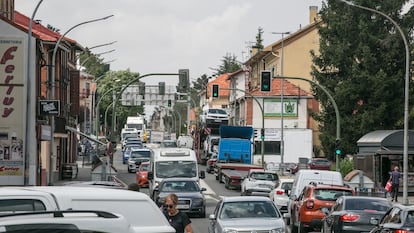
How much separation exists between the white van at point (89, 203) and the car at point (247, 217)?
31.9ft

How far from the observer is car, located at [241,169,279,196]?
43469 mm

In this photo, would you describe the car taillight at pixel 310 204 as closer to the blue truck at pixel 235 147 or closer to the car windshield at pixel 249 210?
the car windshield at pixel 249 210

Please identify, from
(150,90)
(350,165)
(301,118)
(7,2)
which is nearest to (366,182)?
(350,165)

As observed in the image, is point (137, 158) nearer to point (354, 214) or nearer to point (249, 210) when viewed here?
point (249, 210)

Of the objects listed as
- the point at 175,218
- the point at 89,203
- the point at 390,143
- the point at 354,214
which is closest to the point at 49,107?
the point at 354,214

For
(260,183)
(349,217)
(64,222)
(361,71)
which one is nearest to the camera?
(64,222)

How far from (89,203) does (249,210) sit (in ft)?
38.9

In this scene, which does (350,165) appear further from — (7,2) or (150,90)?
(150,90)

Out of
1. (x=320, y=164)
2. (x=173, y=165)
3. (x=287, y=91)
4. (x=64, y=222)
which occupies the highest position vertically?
(x=287, y=91)

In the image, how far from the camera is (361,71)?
6706 cm

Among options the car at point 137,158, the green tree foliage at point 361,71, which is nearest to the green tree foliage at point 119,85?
the car at point 137,158

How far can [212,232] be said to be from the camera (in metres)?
21.5

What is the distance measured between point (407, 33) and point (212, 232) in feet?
161

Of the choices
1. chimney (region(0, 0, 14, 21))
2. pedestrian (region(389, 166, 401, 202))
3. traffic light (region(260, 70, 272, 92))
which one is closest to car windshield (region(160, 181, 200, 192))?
traffic light (region(260, 70, 272, 92))
